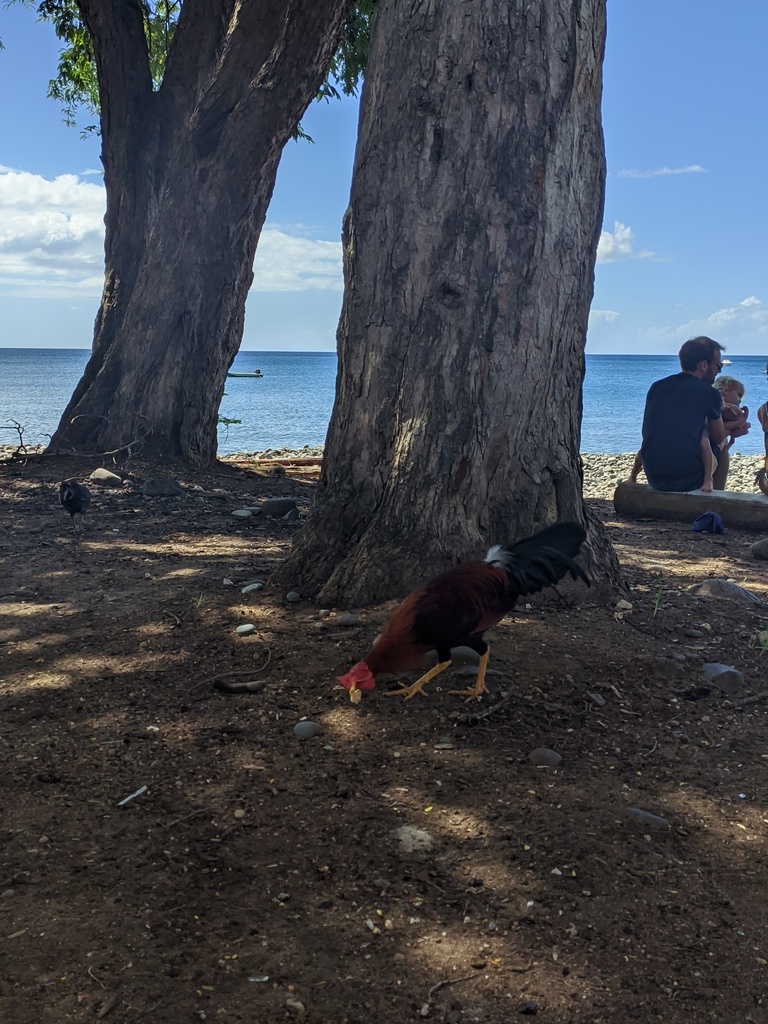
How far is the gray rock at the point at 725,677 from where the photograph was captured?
4.17 metres

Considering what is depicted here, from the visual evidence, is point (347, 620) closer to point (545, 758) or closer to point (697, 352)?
point (545, 758)

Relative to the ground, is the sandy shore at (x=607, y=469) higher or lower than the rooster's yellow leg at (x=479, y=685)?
lower

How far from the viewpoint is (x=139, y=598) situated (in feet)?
17.7

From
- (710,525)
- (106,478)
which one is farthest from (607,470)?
(106,478)

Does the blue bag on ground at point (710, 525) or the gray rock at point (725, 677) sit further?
the blue bag on ground at point (710, 525)

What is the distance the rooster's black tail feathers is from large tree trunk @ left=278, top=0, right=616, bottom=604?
45 cm

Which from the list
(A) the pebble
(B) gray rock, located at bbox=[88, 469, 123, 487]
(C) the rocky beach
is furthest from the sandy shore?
(A) the pebble

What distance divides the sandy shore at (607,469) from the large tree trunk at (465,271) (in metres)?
7.56

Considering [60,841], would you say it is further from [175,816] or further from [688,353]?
[688,353]

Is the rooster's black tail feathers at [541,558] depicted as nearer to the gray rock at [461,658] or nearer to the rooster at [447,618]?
the rooster at [447,618]

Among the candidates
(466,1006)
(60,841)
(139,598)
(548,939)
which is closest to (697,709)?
(548,939)

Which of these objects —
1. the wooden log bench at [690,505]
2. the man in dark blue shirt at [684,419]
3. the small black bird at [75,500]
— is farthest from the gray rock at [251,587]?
the man in dark blue shirt at [684,419]

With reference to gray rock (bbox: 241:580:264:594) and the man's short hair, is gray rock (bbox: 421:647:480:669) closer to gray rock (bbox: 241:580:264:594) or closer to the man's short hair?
gray rock (bbox: 241:580:264:594)

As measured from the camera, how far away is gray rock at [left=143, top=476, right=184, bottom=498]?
30.0 ft
